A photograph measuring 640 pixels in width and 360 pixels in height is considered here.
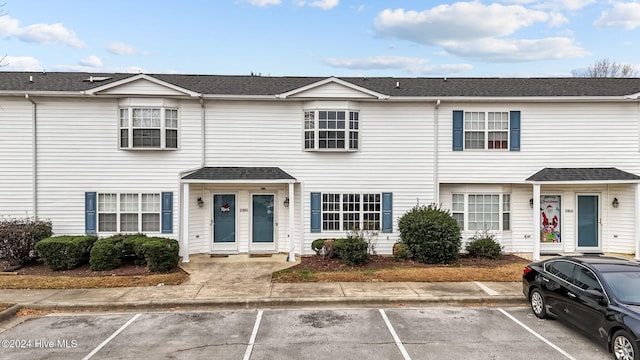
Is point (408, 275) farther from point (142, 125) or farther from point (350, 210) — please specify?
point (142, 125)

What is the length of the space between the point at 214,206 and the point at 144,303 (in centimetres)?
627

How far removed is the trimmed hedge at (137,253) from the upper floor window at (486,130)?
34.9 ft

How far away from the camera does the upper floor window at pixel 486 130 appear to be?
15398 millimetres

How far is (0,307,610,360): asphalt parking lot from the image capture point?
709 cm

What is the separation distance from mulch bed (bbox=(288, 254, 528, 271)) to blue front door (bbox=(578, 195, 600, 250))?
3065 mm

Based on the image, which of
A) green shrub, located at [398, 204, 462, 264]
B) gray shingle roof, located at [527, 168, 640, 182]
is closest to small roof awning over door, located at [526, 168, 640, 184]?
gray shingle roof, located at [527, 168, 640, 182]

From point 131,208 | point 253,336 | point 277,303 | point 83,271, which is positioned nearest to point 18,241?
point 83,271

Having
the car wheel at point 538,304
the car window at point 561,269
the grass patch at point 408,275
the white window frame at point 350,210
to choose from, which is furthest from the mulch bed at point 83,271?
the car window at point 561,269

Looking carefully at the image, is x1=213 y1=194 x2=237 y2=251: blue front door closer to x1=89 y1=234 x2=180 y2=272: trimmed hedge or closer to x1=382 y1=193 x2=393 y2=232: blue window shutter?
x1=89 y1=234 x2=180 y2=272: trimmed hedge

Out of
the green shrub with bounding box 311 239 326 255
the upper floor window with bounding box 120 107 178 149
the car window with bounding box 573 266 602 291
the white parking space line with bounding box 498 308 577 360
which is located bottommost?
the white parking space line with bounding box 498 308 577 360

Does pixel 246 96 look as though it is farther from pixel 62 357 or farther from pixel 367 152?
pixel 62 357

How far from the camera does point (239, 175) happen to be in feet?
47.5

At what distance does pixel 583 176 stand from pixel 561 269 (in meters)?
7.95

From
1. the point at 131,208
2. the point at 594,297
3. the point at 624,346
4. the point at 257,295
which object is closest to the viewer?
the point at 624,346
